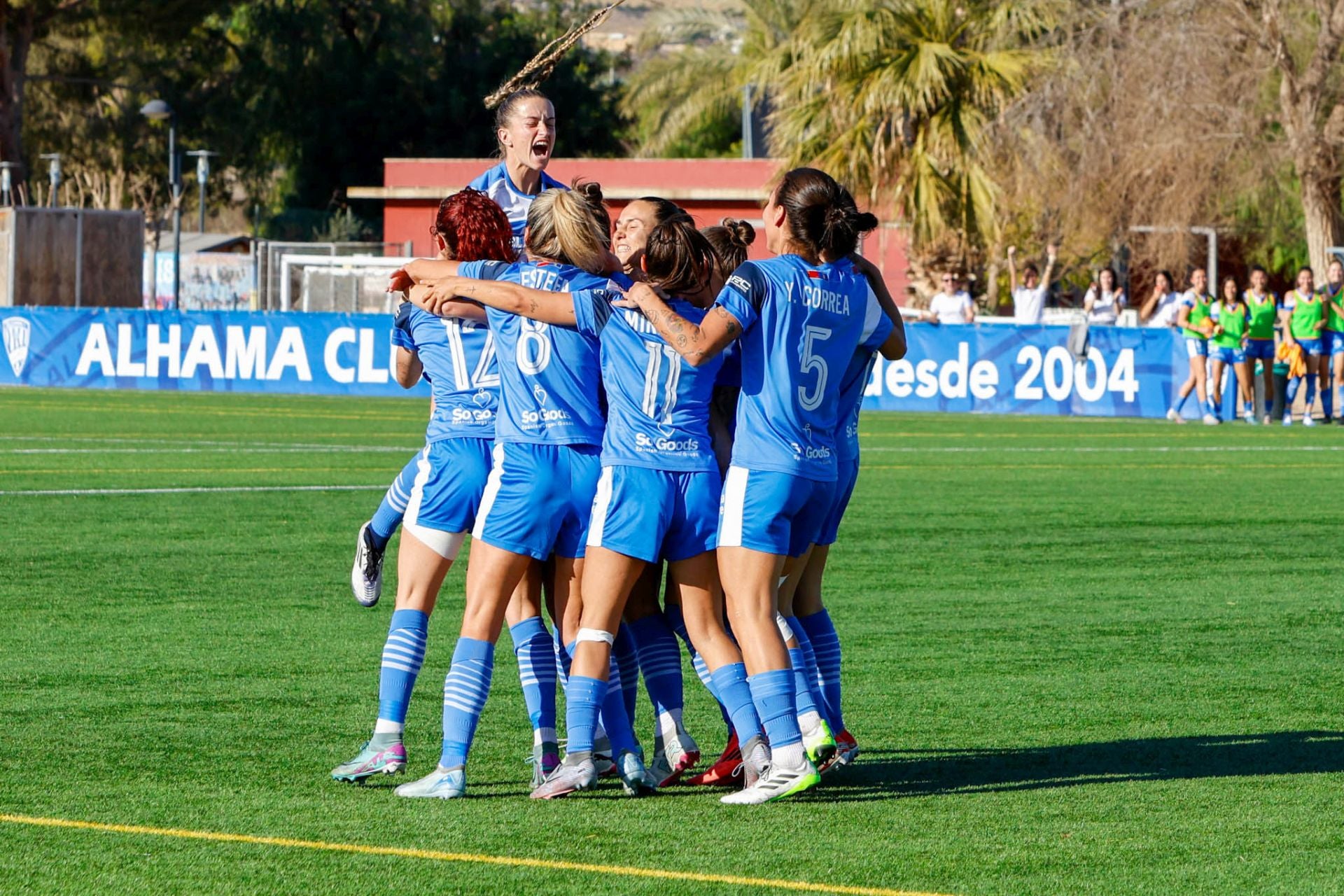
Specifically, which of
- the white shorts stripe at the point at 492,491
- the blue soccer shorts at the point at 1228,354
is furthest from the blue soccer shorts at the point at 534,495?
the blue soccer shorts at the point at 1228,354

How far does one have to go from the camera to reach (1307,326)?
26.2 metres

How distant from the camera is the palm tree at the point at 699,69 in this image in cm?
5612

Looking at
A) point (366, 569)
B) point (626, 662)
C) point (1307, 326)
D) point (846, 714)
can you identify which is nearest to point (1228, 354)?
point (1307, 326)

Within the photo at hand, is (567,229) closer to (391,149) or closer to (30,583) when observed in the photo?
(30,583)

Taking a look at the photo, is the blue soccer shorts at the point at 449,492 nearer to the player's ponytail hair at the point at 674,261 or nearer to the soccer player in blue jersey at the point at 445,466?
the soccer player in blue jersey at the point at 445,466

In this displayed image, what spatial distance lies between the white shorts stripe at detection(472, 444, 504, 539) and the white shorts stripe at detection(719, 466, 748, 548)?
0.66m

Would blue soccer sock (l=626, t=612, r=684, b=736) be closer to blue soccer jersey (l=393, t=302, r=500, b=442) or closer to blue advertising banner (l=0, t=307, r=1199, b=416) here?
blue soccer jersey (l=393, t=302, r=500, b=442)

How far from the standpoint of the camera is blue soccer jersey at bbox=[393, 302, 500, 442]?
6355 mm

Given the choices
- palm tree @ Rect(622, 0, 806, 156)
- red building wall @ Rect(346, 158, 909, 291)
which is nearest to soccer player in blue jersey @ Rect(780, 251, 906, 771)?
red building wall @ Rect(346, 158, 909, 291)

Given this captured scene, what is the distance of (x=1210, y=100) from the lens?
110 feet

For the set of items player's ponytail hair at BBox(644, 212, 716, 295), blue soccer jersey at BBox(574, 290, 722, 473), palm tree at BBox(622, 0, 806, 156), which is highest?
palm tree at BBox(622, 0, 806, 156)

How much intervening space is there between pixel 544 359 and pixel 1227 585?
6189 millimetres

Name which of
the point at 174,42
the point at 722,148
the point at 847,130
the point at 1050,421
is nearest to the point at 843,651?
the point at 1050,421

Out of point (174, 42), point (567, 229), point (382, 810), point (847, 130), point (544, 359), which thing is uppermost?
point (174, 42)
